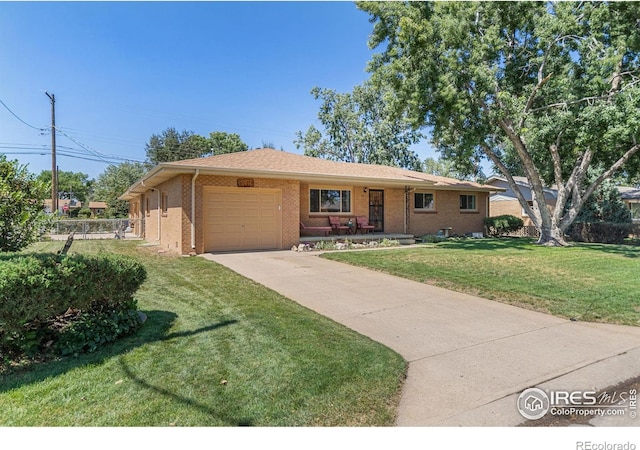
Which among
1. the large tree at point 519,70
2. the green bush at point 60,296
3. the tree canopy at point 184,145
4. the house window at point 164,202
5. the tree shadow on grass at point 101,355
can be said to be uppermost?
the tree canopy at point 184,145

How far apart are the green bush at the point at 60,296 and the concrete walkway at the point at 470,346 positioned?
2.76 m

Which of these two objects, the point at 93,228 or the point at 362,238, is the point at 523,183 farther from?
the point at 93,228

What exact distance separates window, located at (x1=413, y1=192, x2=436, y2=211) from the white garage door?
25.5ft

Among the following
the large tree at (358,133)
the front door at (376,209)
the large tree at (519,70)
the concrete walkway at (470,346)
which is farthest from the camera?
the large tree at (358,133)

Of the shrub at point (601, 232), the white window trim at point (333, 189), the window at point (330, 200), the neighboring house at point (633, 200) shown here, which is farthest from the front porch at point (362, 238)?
the neighboring house at point (633, 200)

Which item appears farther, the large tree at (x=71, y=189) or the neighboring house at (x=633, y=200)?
the large tree at (x=71, y=189)

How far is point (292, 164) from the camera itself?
1502 cm

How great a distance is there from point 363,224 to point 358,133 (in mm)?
22314

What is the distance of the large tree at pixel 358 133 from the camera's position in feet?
117

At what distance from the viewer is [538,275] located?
834 cm

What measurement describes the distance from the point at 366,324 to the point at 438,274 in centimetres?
396

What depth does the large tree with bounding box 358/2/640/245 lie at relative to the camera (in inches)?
499

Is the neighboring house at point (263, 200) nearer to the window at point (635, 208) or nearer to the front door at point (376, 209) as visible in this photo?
the front door at point (376, 209)

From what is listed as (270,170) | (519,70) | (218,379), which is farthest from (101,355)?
(519,70)
